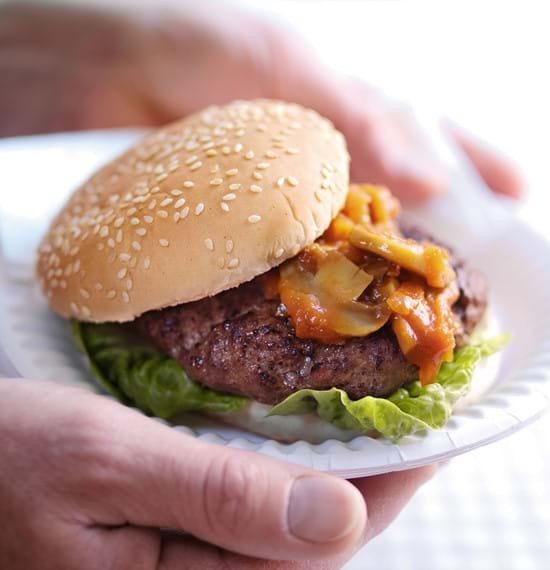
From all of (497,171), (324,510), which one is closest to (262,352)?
(324,510)

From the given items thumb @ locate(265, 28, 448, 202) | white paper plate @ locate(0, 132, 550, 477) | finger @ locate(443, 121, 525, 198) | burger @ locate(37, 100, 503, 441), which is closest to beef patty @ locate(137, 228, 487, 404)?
burger @ locate(37, 100, 503, 441)

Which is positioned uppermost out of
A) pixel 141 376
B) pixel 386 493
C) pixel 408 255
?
pixel 408 255

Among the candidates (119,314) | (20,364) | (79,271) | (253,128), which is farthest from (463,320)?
(20,364)

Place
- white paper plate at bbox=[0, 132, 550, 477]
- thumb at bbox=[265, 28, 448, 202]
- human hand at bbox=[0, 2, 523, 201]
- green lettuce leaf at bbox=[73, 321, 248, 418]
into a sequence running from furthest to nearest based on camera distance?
human hand at bbox=[0, 2, 523, 201] < thumb at bbox=[265, 28, 448, 202] < green lettuce leaf at bbox=[73, 321, 248, 418] < white paper plate at bbox=[0, 132, 550, 477]

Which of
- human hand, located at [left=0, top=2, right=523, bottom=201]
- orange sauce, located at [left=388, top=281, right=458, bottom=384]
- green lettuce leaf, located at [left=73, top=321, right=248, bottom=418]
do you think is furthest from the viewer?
human hand, located at [left=0, top=2, right=523, bottom=201]

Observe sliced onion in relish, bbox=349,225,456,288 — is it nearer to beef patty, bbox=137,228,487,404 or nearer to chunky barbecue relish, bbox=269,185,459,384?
chunky barbecue relish, bbox=269,185,459,384

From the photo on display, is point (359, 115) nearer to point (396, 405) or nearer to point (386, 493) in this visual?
point (396, 405)
